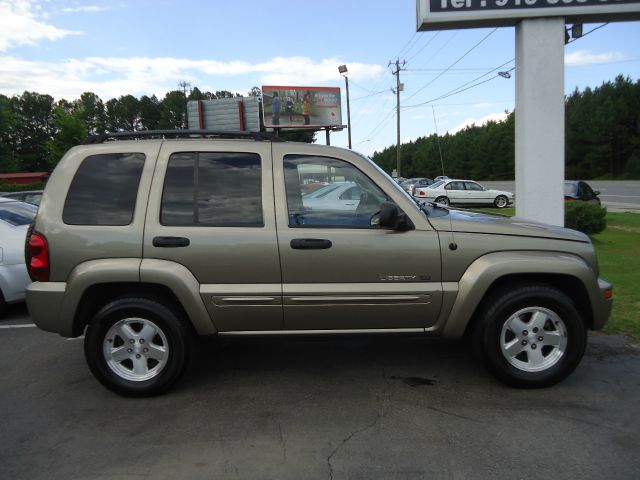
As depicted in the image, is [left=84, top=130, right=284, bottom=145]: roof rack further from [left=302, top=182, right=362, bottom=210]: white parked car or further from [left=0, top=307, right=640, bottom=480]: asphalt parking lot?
[left=0, top=307, right=640, bottom=480]: asphalt parking lot

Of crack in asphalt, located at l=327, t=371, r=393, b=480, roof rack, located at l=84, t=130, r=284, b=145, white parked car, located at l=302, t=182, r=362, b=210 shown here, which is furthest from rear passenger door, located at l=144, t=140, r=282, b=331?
crack in asphalt, located at l=327, t=371, r=393, b=480

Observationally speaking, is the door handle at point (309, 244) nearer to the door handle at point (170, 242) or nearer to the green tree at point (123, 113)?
the door handle at point (170, 242)

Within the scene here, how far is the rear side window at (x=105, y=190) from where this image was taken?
3680 mm

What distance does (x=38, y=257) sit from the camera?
12.0ft

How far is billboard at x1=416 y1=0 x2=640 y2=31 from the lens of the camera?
7.41m

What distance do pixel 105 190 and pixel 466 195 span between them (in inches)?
952

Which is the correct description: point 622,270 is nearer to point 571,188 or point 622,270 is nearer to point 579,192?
point 579,192

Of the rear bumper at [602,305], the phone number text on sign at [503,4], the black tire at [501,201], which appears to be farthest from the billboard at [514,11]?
the black tire at [501,201]

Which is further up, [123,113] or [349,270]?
[123,113]

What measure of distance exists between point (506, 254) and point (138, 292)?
110 inches

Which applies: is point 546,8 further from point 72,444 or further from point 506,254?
point 72,444

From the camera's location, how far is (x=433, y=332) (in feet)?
12.5

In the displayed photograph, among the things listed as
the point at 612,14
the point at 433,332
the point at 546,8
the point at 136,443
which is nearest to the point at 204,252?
the point at 136,443

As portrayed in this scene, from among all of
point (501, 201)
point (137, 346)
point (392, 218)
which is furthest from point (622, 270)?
point (501, 201)
